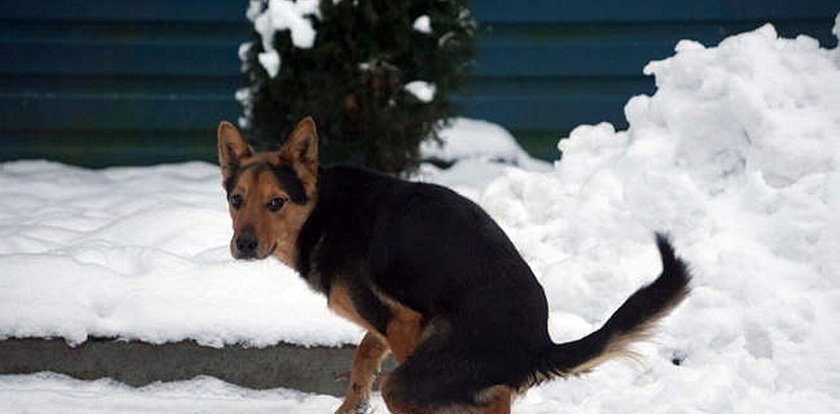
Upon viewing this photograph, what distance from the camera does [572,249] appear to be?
22.1ft

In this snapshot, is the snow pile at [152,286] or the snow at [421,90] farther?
the snow at [421,90]

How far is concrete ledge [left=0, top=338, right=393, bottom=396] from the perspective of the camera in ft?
20.0

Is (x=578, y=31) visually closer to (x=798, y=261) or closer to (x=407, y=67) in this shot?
(x=407, y=67)

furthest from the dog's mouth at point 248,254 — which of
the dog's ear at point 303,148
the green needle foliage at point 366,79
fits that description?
the green needle foliage at point 366,79

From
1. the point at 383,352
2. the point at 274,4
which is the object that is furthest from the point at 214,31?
the point at 383,352

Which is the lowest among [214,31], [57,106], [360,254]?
[57,106]

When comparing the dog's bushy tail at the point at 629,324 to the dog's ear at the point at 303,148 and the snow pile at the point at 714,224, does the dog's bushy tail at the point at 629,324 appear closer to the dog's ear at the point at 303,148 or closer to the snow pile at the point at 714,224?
the snow pile at the point at 714,224

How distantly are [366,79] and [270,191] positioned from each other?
2823mm

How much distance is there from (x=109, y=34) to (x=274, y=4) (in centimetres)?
264

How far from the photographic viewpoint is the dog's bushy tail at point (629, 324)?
14.4ft

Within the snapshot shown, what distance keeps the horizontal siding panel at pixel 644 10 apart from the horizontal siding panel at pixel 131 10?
199cm

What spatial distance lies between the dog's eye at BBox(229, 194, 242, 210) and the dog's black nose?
7.3 inches

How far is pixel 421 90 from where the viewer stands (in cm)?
816

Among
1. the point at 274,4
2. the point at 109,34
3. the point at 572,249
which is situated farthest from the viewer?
the point at 109,34
